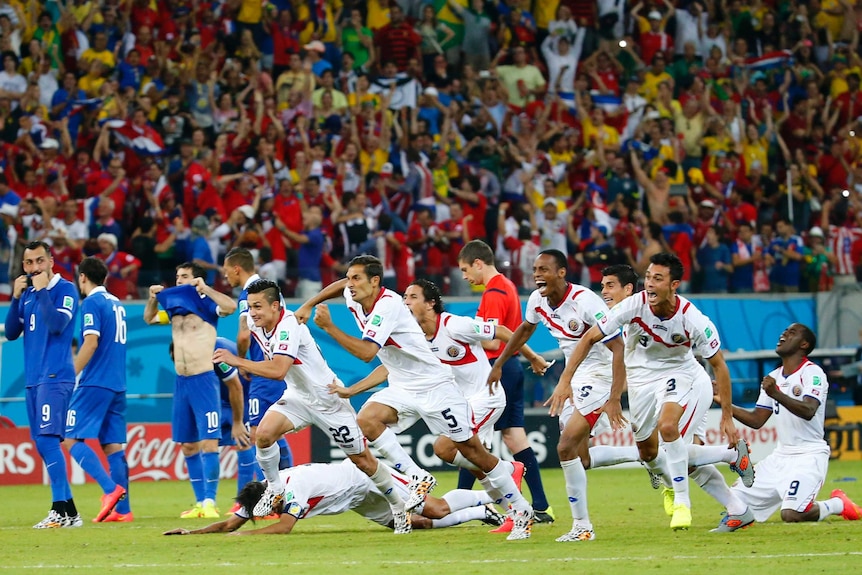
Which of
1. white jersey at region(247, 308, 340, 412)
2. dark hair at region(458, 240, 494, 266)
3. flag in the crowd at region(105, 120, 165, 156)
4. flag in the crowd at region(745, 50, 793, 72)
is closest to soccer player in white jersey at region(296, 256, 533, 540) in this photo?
white jersey at region(247, 308, 340, 412)

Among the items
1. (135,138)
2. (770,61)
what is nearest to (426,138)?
(135,138)

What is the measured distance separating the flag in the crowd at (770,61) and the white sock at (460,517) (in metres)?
18.3

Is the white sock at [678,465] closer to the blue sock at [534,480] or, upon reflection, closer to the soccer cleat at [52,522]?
the blue sock at [534,480]

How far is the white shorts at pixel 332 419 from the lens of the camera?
1060 centimetres

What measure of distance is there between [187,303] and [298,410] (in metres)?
2.72

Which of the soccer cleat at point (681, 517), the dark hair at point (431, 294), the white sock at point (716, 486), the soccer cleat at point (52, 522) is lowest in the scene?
the soccer cleat at point (52, 522)

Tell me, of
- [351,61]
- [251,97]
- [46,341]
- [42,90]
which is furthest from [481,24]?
[46,341]

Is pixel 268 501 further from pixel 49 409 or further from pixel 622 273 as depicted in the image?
pixel 622 273

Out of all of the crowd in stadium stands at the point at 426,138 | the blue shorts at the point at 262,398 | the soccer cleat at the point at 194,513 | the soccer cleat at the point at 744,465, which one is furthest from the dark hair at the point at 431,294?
the crowd in stadium stands at the point at 426,138

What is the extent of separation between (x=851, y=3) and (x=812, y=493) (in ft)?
64.2

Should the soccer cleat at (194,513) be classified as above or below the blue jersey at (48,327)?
below

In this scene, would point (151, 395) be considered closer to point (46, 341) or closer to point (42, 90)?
point (42, 90)

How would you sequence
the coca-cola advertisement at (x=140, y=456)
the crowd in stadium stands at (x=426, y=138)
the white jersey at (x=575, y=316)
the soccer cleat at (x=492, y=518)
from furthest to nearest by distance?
the crowd in stadium stands at (x=426, y=138) < the coca-cola advertisement at (x=140, y=456) < the white jersey at (x=575, y=316) < the soccer cleat at (x=492, y=518)

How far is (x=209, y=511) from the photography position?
1277cm
